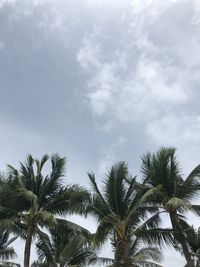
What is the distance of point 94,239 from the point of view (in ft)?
77.4

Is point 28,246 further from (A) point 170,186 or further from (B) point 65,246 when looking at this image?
(A) point 170,186

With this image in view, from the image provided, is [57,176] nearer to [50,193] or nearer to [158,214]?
[50,193]

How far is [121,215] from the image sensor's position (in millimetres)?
24141

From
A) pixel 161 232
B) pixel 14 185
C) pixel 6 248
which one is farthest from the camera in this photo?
pixel 6 248

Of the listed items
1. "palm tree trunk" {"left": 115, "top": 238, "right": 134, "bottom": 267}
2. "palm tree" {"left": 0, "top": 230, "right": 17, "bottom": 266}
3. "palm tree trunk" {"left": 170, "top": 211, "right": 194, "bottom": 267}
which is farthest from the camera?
"palm tree" {"left": 0, "top": 230, "right": 17, "bottom": 266}

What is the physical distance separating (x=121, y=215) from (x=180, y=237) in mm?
3535

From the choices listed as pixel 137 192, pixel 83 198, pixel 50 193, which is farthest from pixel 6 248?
pixel 137 192

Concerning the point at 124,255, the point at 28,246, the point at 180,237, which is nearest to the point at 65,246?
the point at 28,246

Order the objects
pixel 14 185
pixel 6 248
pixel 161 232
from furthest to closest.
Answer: pixel 6 248 < pixel 14 185 < pixel 161 232

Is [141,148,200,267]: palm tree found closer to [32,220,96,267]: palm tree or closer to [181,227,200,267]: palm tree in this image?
[181,227,200,267]: palm tree

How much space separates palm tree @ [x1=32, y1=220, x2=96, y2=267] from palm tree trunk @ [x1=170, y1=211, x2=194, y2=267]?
4940mm

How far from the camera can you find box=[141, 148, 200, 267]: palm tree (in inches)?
922

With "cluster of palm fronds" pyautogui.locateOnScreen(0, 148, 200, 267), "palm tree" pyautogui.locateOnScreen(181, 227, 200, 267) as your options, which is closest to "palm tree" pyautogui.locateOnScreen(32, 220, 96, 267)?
"cluster of palm fronds" pyautogui.locateOnScreen(0, 148, 200, 267)

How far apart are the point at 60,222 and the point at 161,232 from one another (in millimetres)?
6256
